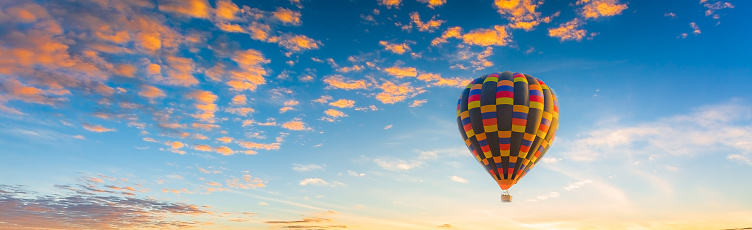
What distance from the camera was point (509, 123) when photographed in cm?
4122

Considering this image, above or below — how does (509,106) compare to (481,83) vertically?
below

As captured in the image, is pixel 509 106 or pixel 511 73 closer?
pixel 509 106

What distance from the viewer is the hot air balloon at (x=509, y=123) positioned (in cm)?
4141

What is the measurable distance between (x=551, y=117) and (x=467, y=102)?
7679mm

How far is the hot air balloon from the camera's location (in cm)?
4141

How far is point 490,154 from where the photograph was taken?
42.3 meters

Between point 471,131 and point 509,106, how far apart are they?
4227 millimetres

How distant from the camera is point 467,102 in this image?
145 feet

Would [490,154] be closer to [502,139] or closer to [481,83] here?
[502,139]

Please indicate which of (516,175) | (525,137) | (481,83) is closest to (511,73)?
(481,83)

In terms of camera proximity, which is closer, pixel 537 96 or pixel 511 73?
pixel 537 96

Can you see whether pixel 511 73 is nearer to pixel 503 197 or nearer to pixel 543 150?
pixel 543 150

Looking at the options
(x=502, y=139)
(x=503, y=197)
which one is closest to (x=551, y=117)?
(x=502, y=139)

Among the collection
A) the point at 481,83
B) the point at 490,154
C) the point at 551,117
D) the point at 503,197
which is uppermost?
the point at 481,83
